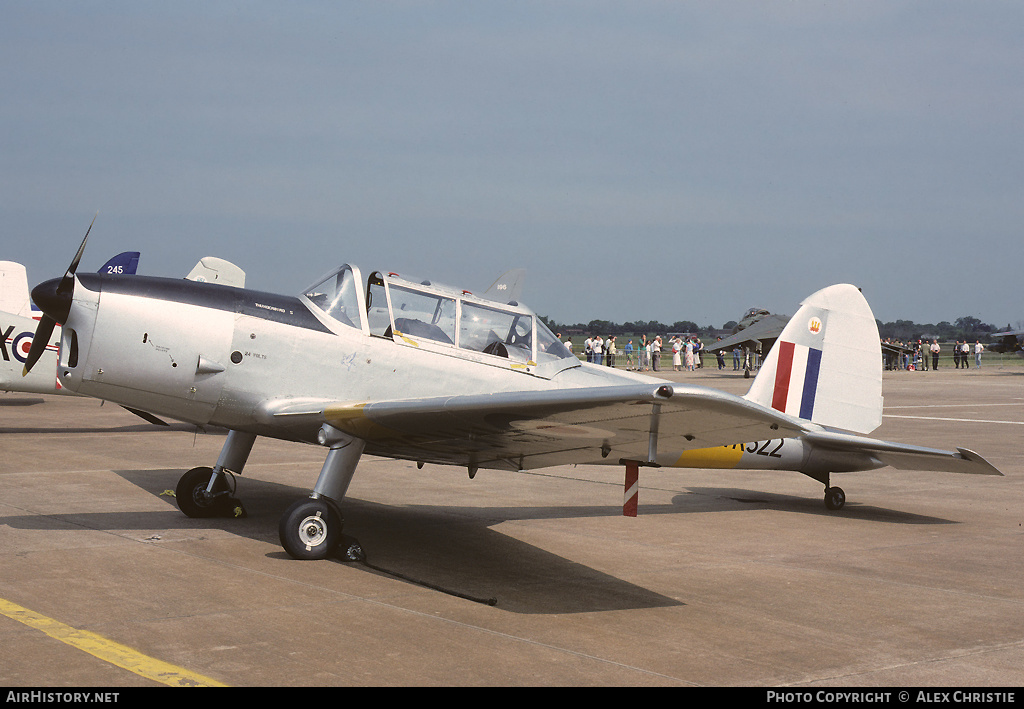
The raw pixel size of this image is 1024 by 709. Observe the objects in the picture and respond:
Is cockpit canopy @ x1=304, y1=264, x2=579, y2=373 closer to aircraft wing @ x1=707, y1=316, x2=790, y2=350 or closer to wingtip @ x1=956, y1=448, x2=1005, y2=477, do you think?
wingtip @ x1=956, y1=448, x2=1005, y2=477

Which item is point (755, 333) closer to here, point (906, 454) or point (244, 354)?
point (906, 454)

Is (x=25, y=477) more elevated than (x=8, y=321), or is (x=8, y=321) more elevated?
(x=8, y=321)

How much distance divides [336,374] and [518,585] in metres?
2.23

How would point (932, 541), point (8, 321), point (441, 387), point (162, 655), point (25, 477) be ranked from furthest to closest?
1. point (8, 321)
2. point (25, 477)
3. point (932, 541)
4. point (441, 387)
5. point (162, 655)

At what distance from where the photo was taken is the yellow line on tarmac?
396 centimetres

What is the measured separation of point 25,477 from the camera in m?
10.2

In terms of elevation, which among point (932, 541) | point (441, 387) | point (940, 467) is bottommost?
point (932, 541)

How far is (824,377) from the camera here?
30.1 ft

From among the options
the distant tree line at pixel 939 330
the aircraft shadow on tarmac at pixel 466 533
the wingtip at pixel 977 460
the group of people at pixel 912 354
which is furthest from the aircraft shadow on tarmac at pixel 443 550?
the distant tree line at pixel 939 330

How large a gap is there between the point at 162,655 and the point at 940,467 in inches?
255

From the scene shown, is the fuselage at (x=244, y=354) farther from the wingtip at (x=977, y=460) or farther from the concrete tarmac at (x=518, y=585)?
the wingtip at (x=977, y=460)
